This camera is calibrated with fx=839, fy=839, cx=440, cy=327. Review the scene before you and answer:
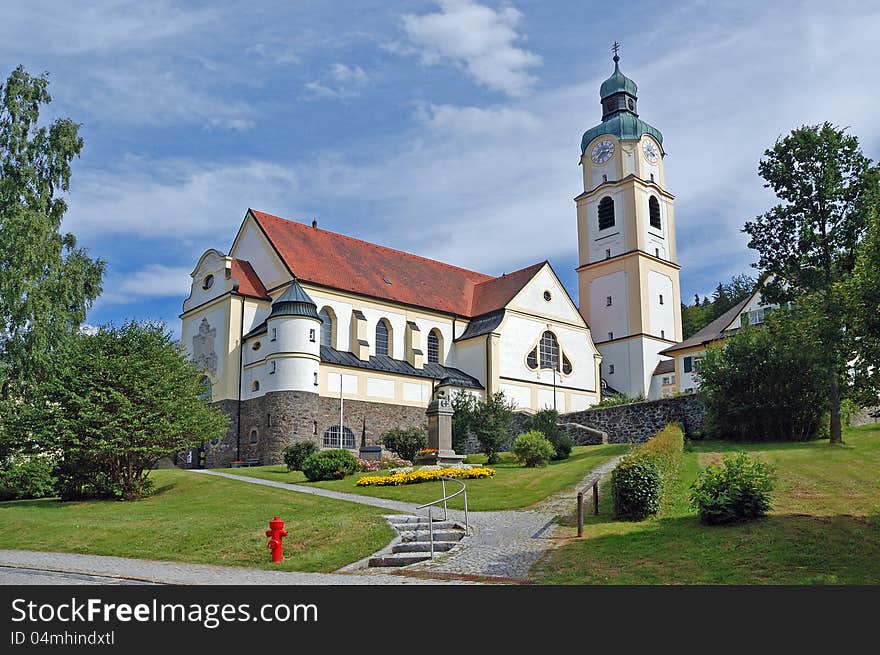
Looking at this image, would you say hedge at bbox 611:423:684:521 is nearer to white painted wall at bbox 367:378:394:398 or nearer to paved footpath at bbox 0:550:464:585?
paved footpath at bbox 0:550:464:585

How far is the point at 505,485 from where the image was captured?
23719 mm

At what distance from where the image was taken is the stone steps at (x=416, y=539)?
14367 mm

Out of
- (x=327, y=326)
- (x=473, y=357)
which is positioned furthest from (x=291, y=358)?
(x=473, y=357)

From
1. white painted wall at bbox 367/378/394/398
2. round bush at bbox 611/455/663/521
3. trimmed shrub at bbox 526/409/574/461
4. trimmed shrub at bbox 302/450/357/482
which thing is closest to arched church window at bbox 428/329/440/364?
white painted wall at bbox 367/378/394/398

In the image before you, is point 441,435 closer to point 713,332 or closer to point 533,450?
point 533,450

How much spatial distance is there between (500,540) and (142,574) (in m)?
6.25

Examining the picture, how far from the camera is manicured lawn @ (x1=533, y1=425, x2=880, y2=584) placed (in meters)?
11.3

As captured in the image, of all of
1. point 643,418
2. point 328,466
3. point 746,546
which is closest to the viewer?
point 746,546

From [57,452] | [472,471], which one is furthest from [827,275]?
[57,452]

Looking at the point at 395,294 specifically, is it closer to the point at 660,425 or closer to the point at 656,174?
the point at 660,425

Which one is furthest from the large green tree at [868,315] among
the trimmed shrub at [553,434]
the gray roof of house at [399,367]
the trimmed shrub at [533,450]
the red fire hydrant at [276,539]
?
the gray roof of house at [399,367]

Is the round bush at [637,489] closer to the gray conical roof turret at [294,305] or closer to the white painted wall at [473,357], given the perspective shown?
the gray conical roof turret at [294,305]

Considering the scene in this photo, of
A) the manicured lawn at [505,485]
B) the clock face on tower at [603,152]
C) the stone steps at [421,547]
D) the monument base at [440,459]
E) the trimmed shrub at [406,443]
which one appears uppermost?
the clock face on tower at [603,152]

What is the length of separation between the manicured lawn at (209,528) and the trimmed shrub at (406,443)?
1117cm
